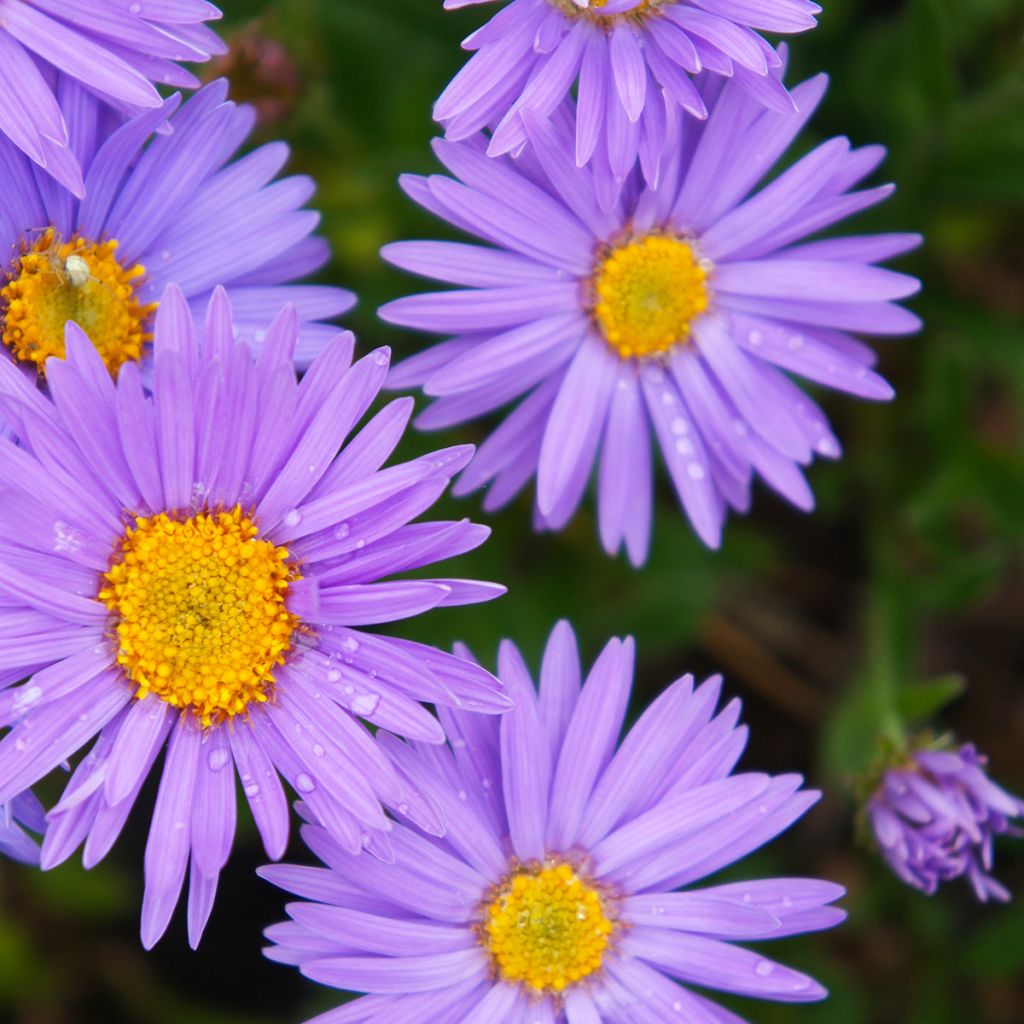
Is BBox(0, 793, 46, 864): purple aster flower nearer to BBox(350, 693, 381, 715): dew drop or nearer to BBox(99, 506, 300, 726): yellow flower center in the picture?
BBox(99, 506, 300, 726): yellow flower center

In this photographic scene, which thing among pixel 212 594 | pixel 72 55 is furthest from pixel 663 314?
pixel 72 55

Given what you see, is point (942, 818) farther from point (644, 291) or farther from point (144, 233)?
point (144, 233)

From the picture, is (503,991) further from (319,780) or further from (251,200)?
(251,200)

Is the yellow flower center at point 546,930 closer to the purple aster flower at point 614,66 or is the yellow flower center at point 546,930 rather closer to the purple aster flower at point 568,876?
the purple aster flower at point 568,876

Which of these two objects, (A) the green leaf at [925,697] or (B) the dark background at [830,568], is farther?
(B) the dark background at [830,568]

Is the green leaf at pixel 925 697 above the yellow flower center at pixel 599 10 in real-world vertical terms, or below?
below

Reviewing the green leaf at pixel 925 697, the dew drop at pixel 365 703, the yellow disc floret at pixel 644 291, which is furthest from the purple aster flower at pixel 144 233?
the green leaf at pixel 925 697

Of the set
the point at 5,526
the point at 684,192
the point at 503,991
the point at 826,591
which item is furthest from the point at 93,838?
→ the point at 826,591
